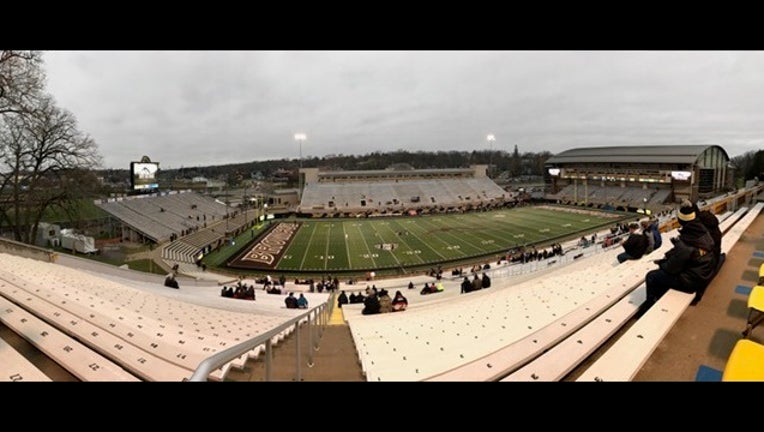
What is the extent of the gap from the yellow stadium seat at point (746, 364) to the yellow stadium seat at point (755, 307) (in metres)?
1.21

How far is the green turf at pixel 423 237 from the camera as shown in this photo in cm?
2617

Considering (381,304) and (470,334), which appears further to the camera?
(381,304)

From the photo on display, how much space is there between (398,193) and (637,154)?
4600cm

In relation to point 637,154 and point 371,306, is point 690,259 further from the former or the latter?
point 637,154

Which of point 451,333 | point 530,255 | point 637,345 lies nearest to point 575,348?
point 637,345

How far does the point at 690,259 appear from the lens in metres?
→ 4.69

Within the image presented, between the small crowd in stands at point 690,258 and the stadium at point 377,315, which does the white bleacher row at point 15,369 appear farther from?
the small crowd in stands at point 690,258

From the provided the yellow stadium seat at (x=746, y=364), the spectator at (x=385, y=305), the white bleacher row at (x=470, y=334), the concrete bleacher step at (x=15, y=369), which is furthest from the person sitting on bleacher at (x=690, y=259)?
the spectator at (x=385, y=305)
